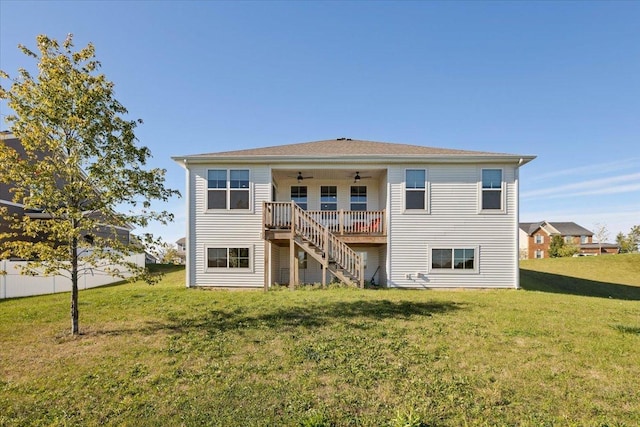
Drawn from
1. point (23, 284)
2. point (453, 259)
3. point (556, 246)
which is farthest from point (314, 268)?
point (556, 246)

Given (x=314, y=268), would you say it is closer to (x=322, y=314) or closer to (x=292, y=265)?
(x=292, y=265)

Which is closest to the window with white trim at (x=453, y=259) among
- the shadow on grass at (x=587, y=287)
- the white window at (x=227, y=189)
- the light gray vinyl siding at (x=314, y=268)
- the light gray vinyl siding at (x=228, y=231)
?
the light gray vinyl siding at (x=314, y=268)

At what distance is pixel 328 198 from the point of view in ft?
49.1

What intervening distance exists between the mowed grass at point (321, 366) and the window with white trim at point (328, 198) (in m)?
6.90

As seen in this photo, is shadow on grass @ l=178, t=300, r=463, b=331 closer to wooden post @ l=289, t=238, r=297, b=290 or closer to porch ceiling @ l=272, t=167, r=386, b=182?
wooden post @ l=289, t=238, r=297, b=290

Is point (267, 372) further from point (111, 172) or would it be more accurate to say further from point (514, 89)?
point (514, 89)

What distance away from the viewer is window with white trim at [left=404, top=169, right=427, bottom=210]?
Result: 1296cm

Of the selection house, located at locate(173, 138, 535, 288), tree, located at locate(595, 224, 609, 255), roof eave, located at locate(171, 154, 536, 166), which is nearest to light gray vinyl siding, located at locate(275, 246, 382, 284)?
A: house, located at locate(173, 138, 535, 288)

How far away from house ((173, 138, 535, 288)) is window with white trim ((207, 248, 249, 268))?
1.6 inches

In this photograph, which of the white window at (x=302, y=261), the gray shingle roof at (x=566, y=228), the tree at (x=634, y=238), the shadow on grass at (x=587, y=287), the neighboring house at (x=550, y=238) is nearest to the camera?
the white window at (x=302, y=261)

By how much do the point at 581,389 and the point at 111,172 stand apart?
8.93m

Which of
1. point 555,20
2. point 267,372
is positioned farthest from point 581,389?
point 555,20

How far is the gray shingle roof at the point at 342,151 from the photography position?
42.1ft

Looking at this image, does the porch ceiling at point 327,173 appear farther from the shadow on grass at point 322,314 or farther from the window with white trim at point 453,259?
the shadow on grass at point 322,314
